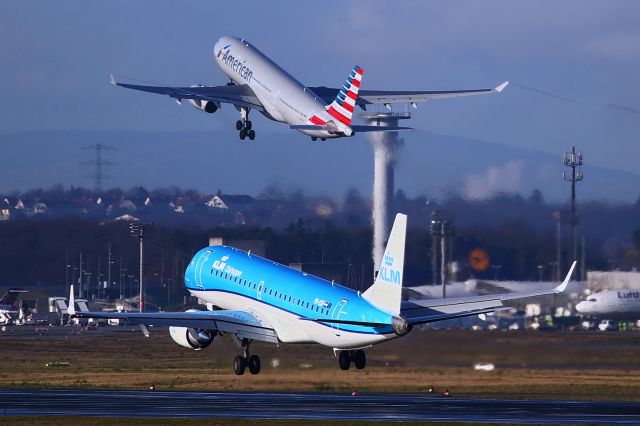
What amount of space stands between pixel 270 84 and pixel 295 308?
19.9 meters

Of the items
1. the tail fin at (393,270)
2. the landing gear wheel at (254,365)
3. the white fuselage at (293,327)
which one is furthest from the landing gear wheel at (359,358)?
the tail fin at (393,270)

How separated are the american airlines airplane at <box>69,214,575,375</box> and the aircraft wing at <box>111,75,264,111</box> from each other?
1372 cm

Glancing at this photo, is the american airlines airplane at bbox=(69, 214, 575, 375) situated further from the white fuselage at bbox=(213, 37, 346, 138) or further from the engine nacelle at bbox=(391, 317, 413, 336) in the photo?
the white fuselage at bbox=(213, 37, 346, 138)

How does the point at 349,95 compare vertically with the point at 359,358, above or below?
above

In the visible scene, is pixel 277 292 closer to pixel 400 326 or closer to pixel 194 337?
pixel 194 337

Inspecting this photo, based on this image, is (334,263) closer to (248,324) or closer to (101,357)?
(101,357)

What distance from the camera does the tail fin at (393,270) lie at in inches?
2076

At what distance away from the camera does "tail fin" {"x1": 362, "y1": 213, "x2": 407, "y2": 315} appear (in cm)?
5272

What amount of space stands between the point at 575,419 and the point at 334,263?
152ft

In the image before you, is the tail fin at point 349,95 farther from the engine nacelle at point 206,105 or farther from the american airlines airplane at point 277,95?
the engine nacelle at point 206,105

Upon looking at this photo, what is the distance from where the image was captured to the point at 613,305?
3629 inches

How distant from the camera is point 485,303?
58500 mm

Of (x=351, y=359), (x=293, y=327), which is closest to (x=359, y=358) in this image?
(x=351, y=359)

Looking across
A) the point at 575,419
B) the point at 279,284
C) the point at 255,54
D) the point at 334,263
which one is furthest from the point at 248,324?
the point at 334,263
